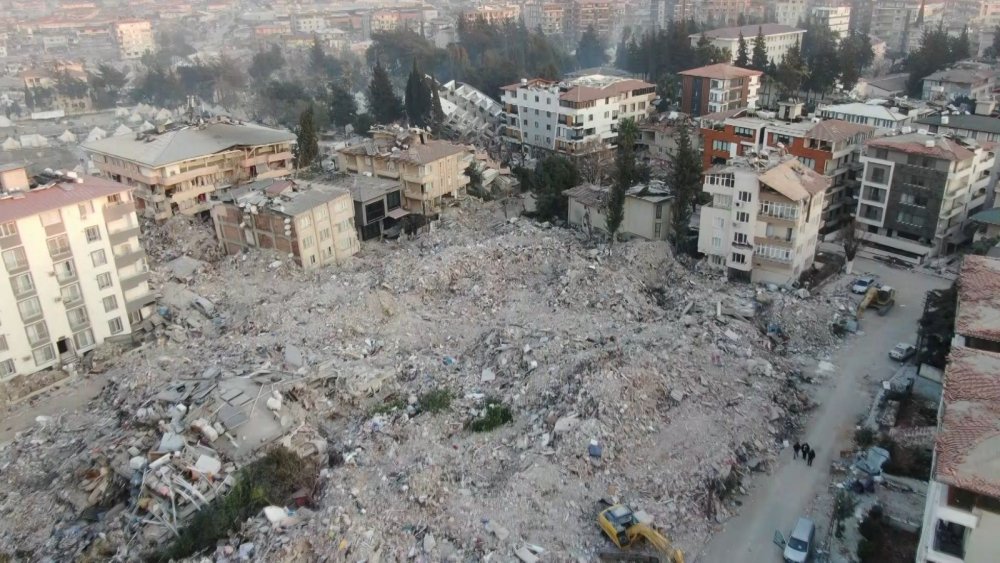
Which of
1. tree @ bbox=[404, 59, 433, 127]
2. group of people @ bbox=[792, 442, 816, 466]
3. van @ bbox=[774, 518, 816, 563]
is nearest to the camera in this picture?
van @ bbox=[774, 518, 816, 563]

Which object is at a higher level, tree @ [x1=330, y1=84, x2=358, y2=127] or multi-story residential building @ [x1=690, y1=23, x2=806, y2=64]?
multi-story residential building @ [x1=690, y1=23, x2=806, y2=64]

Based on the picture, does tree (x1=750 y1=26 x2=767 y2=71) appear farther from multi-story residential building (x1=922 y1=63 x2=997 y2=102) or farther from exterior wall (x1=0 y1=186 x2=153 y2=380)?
exterior wall (x1=0 y1=186 x2=153 y2=380)

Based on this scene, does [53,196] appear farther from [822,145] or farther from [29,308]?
[822,145]

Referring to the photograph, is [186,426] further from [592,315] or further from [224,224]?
[224,224]

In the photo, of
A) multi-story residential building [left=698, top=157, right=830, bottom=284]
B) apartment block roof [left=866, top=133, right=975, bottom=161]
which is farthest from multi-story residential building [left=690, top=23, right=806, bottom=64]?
multi-story residential building [left=698, top=157, right=830, bottom=284]

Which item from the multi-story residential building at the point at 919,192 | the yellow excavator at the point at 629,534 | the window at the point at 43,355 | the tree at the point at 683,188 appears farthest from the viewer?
the multi-story residential building at the point at 919,192

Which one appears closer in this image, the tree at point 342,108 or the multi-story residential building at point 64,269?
the multi-story residential building at point 64,269

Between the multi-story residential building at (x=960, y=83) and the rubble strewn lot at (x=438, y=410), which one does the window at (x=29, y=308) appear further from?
the multi-story residential building at (x=960, y=83)

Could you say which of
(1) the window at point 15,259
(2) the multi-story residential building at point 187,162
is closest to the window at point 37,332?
(1) the window at point 15,259
